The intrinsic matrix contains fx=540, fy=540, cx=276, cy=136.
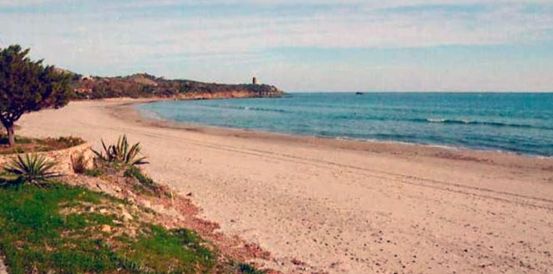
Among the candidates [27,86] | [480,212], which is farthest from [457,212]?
[27,86]

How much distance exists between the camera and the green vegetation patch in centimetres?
939

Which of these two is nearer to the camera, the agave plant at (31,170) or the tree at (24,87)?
the agave plant at (31,170)

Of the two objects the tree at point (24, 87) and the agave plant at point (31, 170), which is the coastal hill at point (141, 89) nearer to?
the tree at point (24, 87)

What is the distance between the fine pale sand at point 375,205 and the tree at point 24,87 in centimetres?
501

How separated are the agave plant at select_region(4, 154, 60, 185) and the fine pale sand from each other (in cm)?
461

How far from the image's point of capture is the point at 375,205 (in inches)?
704

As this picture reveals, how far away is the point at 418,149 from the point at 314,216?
20.8m

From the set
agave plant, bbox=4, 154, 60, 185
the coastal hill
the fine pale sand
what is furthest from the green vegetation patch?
the coastal hill

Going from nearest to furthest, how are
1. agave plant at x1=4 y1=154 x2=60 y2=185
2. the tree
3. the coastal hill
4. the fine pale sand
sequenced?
the fine pale sand < agave plant at x1=4 y1=154 x2=60 y2=185 < the tree < the coastal hill

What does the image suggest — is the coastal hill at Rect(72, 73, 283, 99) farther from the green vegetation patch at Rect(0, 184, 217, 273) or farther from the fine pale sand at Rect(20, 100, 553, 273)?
the green vegetation patch at Rect(0, 184, 217, 273)

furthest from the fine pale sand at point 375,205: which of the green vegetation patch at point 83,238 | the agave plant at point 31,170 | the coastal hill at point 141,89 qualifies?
the coastal hill at point 141,89

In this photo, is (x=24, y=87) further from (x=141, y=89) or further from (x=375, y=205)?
(x=141, y=89)

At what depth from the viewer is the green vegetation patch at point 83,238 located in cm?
939

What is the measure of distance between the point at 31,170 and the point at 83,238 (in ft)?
15.5
